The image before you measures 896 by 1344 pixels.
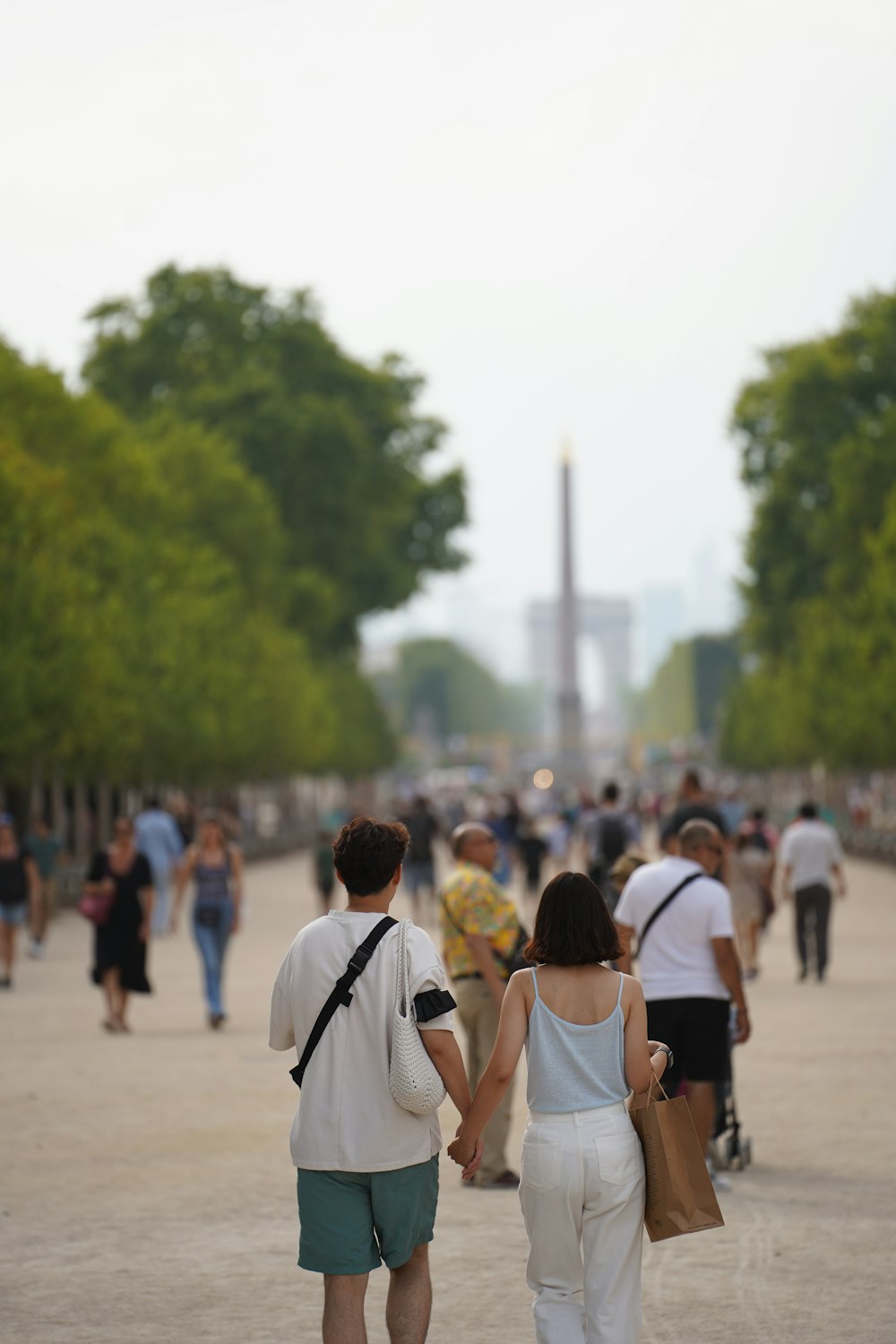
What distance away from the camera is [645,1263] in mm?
8867

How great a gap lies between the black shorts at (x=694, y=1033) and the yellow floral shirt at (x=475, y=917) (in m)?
0.82

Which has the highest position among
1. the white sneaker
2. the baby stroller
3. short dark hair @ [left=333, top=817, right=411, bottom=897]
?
short dark hair @ [left=333, top=817, right=411, bottom=897]

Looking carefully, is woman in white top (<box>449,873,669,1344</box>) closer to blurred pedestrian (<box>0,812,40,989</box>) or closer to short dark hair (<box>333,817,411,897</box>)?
short dark hair (<box>333,817,411,897</box>)

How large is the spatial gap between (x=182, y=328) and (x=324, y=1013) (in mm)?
58885

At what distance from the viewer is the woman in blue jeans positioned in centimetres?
1720

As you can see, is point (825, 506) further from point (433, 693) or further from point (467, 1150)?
point (433, 693)

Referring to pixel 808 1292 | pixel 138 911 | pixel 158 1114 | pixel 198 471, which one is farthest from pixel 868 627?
pixel 808 1292

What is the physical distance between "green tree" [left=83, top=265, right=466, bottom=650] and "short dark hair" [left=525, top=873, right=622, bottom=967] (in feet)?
184

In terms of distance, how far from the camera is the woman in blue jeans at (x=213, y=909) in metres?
17.2

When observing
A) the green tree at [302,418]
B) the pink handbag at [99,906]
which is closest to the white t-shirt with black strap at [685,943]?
the pink handbag at [99,906]

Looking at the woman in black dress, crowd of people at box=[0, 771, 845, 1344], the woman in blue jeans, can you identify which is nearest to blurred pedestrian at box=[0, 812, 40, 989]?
the woman in black dress

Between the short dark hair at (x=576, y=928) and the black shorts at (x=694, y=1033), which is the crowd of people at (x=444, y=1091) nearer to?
the short dark hair at (x=576, y=928)

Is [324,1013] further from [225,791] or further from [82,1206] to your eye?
[225,791]

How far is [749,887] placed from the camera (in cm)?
1962
